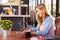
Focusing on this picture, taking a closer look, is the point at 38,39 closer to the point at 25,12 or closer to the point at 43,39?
the point at 43,39

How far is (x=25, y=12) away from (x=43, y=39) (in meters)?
3.03

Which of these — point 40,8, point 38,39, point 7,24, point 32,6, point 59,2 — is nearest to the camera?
point 38,39

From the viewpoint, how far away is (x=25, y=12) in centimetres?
538

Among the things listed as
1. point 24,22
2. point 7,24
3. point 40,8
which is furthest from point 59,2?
point 7,24

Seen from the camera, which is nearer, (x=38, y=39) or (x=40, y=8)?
(x=38, y=39)

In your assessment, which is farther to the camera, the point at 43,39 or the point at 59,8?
the point at 59,8

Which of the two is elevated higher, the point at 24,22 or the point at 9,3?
the point at 9,3

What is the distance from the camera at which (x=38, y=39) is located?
7.84 ft

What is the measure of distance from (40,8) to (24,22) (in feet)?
8.30

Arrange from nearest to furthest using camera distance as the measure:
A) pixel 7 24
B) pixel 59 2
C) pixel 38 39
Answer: pixel 38 39 < pixel 7 24 < pixel 59 2

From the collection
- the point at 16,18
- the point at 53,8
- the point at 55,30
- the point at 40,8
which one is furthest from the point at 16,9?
the point at 55,30

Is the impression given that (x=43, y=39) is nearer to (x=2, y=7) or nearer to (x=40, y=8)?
(x=40, y=8)

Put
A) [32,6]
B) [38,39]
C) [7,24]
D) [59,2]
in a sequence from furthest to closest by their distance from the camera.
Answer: [59,2]
[32,6]
[7,24]
[38,39]

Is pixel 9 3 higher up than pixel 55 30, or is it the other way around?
pixel 9 3
